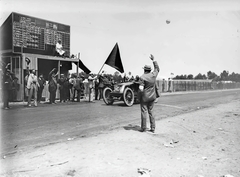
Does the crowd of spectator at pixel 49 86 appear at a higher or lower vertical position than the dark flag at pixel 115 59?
lower

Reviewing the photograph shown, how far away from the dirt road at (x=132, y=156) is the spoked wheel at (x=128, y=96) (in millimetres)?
5844

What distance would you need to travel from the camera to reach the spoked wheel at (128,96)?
1251 cm

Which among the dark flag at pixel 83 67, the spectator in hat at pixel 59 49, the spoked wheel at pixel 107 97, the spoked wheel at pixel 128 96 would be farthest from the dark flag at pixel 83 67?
the spoked wheel at pixel 128 96

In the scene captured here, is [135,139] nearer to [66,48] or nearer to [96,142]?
[96,142]

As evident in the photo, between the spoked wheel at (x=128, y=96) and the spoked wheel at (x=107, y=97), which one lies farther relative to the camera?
the spoked wheel at (x=107, y=97)

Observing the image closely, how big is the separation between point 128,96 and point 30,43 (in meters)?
8.38

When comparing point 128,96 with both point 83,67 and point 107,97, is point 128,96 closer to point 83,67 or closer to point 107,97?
point 107,97

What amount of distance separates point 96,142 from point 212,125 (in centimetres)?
457

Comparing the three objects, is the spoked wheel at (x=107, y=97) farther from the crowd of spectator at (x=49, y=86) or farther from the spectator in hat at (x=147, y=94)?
the spectator in hat at (x=147, y=94)

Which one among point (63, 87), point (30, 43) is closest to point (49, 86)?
point (63, 87)

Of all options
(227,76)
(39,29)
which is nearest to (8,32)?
(39,29)

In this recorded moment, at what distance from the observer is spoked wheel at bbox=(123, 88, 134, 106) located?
12.5 metres

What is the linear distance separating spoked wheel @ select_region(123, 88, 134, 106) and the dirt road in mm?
5844

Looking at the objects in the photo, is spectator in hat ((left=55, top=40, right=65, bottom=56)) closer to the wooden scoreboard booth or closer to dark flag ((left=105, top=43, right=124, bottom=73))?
the wooden scoreboard booth
